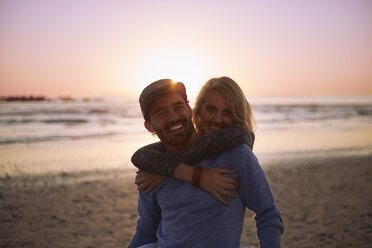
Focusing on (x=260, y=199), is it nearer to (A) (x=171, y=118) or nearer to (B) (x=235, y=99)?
(A) (x=171, y=118)

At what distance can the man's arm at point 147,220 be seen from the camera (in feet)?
7.50

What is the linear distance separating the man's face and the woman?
0.11 meters

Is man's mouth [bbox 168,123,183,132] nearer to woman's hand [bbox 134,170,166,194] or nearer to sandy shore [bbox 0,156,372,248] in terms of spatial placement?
woman's hand [bbox 134,170,166,194]

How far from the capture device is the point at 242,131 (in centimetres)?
224

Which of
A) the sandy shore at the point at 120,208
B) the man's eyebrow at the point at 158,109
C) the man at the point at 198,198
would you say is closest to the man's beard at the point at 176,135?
the man at the point at 198,198

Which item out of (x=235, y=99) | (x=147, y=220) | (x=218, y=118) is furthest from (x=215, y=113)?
(x=147, y=220)

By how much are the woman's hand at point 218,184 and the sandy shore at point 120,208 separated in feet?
14.9

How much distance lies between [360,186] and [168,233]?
887cm

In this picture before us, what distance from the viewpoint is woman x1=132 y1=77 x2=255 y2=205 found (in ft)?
6.34

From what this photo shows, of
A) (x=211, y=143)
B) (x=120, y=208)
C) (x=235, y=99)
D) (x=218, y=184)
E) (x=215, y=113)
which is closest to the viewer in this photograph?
(x=218, y=184)

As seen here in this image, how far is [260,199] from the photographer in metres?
1.89

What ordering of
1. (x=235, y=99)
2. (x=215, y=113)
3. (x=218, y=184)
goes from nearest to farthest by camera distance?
1. (x=218, y=184)
2. (x=235, y=99)
3. (x=215, y=113)

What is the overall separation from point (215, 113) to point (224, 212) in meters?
1.23

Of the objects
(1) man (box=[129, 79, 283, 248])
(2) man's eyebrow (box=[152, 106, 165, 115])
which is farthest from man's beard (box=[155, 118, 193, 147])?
(2) man's eyebrow (box=[152, 106, 165, 115])
